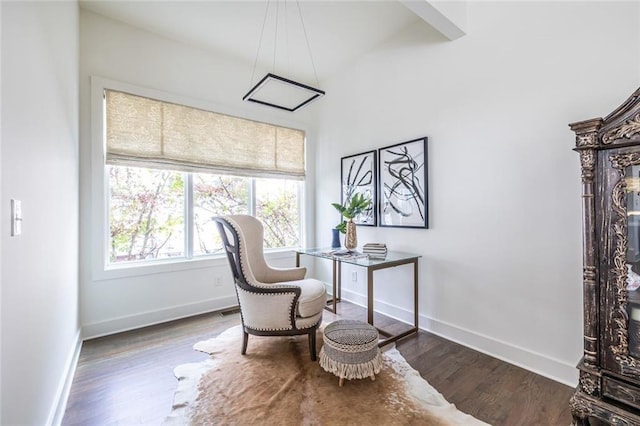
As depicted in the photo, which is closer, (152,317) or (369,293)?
(369,293)

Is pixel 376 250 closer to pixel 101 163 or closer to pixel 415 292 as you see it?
pixel 415 292

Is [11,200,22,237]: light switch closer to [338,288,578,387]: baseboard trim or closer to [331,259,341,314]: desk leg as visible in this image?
[331,259,341,314]: desk leg

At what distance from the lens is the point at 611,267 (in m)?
1.36

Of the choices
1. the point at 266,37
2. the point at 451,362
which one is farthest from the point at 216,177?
the point at 451,362

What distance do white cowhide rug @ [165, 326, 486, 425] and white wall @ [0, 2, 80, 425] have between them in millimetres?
763

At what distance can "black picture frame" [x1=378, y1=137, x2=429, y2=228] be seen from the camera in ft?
9.36

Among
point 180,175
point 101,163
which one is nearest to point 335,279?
point 180,175

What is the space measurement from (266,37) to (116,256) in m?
2.88

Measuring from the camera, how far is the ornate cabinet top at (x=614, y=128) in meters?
1.28

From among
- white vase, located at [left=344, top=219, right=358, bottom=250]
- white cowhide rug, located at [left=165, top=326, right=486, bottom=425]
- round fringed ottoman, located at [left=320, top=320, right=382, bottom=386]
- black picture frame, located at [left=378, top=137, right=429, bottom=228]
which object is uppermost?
black picture frame, located at [left=378, top=137, right=429, bottom=228]

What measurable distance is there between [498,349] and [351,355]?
133 centimetres

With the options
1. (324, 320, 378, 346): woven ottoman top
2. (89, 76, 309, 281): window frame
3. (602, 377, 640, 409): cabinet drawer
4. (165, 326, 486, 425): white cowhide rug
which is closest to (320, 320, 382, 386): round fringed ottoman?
(324, 320, 378, 346): woven ottoman top

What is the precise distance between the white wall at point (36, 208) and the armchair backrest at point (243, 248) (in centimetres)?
103

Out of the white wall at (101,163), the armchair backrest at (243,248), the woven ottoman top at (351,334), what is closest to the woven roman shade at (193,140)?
the white wall at (101,163)
